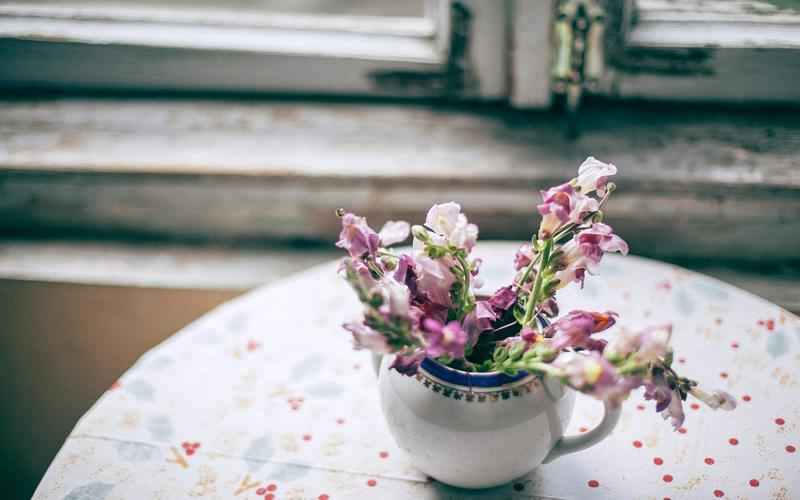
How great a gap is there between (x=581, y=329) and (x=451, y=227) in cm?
12

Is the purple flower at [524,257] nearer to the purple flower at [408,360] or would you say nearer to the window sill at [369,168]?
the purple flower at [408,360]

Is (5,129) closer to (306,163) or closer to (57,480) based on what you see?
(306,163)

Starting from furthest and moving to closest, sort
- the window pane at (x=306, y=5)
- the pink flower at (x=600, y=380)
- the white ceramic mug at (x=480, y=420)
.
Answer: the window pane at (x=306, y=5) → the white ceramic mug at (x=480, y=420) → the pink flower at (x=600, y=380)

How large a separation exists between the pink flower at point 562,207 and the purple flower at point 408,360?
13 centimetres

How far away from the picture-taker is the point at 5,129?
3.88 feet

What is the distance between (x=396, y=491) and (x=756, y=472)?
1.00ft

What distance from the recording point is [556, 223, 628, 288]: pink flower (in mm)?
512

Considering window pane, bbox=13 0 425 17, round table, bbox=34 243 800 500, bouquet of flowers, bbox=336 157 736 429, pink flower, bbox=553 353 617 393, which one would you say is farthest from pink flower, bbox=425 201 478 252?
window pane, bbox=13 0 425 17

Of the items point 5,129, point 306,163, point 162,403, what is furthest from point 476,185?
point 5,129

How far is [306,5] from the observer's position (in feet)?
3.91

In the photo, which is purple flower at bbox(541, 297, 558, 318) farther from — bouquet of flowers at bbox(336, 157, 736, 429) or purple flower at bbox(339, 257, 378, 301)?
purple flower at bbox(339, 257, 378, 301)

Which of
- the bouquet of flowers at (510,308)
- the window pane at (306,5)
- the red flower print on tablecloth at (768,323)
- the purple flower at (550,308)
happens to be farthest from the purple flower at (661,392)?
the window pane at (306,5)

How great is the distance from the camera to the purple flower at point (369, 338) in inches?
17.7

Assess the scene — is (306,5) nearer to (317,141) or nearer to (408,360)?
(317,141)
